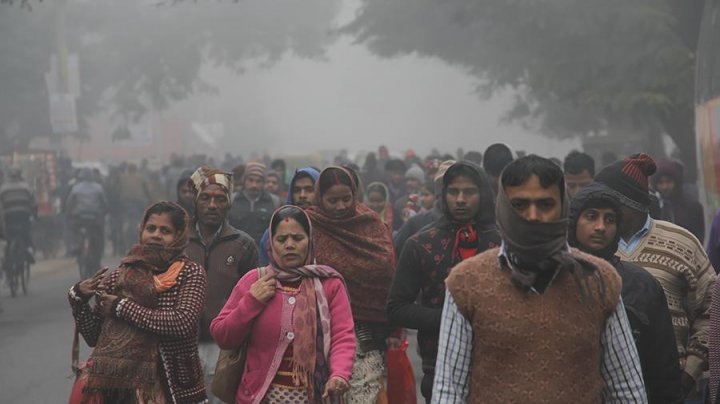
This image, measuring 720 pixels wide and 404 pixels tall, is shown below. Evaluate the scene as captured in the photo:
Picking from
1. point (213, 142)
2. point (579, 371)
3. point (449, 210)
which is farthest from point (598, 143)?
point (213, 142)

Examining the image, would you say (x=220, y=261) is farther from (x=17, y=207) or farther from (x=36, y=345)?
(x=17, y=207)

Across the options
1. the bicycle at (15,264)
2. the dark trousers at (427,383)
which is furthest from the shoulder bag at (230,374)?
the bicycle at (15,264)

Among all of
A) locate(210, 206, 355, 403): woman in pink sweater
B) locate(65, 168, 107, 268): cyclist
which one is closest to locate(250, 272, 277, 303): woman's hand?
locate(210, 206, 355, 403): woman in pink sweater

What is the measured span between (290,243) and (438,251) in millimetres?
790

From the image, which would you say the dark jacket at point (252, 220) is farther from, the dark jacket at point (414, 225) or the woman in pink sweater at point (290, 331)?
the woman in pink sweater at point (290, 331)

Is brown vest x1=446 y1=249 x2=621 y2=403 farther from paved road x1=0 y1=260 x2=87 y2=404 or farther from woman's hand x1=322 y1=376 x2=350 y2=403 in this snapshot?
paved road x1=0 y1=260 x2=87 y2=404

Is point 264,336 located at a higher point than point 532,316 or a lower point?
lower

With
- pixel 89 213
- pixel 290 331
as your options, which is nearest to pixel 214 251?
pixel 290 331

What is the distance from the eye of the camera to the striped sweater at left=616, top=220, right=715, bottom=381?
17.2ft

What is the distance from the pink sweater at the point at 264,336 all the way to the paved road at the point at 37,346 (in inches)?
81.6

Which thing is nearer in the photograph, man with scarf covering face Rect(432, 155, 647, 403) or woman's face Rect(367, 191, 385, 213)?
man with scarf covering face Rect(432, 155, 647, 403)

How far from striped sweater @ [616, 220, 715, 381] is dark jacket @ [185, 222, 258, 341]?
2101 mm

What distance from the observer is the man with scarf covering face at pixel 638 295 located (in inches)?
171

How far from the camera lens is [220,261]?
257 inches
